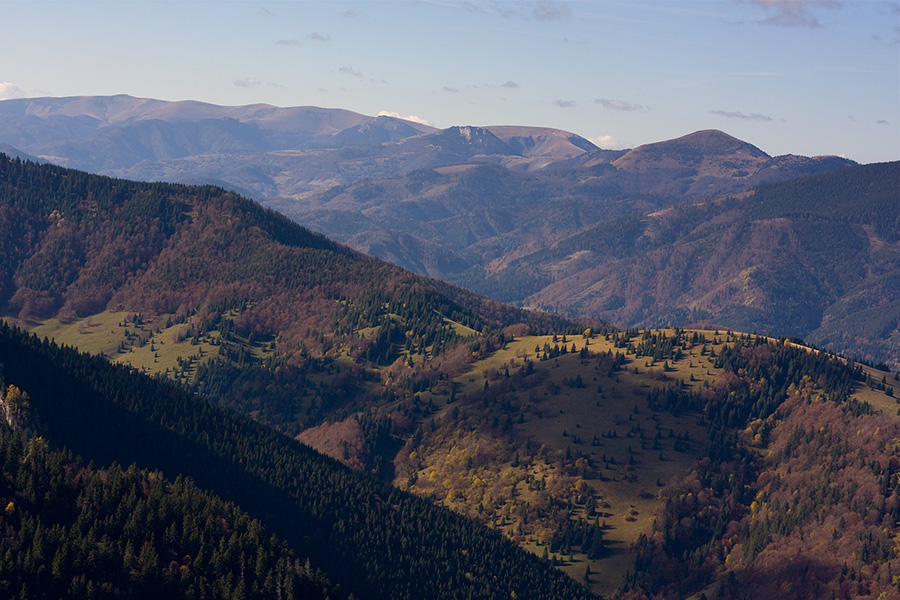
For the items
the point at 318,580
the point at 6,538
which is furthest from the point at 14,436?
the point at 318,580

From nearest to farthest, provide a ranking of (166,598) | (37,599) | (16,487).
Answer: (37,599)
(166,598)
(16,487)

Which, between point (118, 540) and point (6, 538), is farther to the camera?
point (118, 540)

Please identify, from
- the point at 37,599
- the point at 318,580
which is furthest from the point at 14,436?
the point at 318,580

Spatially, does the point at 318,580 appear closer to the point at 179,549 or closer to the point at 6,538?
the point at 179,549

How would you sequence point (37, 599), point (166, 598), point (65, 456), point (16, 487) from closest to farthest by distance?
point (37, 599) → point (166, 598) → point (16, 487) → point (65, 456)

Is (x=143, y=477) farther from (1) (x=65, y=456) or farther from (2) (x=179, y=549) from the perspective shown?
(2) (x=179, y=549)

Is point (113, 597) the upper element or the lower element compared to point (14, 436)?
lower

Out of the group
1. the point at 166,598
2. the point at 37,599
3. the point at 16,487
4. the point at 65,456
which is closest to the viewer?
the point at 37,599

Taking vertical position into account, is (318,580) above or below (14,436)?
below

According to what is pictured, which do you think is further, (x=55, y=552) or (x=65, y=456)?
(x=65, y=456)
